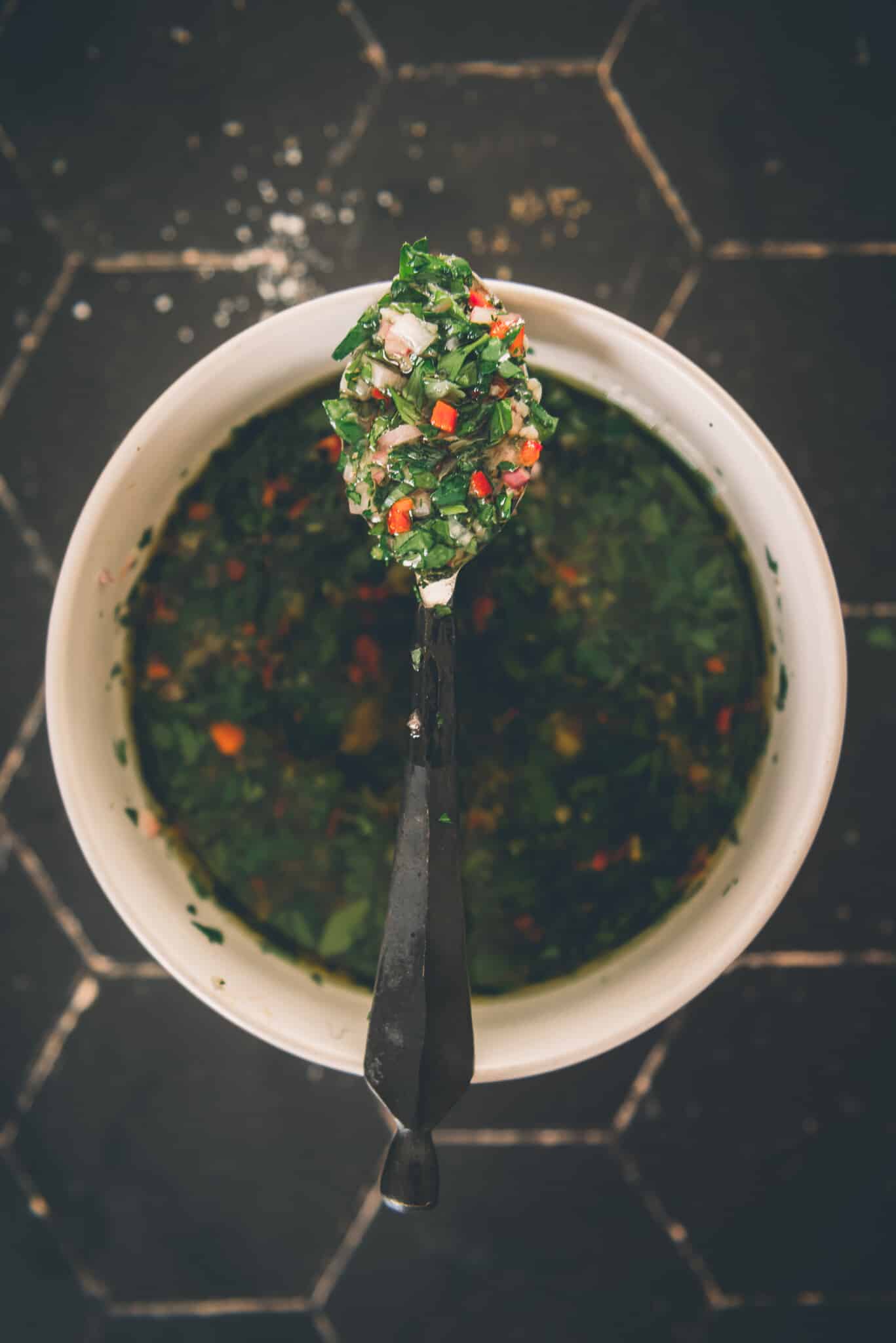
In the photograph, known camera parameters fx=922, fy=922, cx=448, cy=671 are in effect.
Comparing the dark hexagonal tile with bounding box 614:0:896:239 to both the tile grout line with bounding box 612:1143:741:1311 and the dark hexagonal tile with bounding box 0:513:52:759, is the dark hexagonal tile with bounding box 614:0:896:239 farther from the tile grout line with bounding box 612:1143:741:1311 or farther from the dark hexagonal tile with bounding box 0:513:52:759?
the tile grout line with bounding box 612:1143:741:1311

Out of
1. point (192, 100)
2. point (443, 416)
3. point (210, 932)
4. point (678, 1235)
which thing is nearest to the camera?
point (443, 416)

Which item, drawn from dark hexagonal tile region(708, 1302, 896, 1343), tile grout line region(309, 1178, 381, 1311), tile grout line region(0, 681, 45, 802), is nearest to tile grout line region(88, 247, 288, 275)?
tile grout line region(0, 681, 45, 802)

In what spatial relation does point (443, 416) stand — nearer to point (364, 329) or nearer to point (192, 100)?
point (364, 329)

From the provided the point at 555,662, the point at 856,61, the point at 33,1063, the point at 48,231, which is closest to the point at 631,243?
the point at 856,61

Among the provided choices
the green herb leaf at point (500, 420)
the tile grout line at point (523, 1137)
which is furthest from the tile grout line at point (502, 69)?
the tile grout line at point (523, 1137)

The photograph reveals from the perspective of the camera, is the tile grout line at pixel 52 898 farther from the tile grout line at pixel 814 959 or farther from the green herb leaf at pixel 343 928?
the tile grout line at pixel 814 959

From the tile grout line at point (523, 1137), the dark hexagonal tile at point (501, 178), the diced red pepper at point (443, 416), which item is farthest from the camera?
the tile grout line at point (523, 1137)

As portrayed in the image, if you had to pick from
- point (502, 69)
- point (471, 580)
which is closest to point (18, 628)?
point (471, 580)
